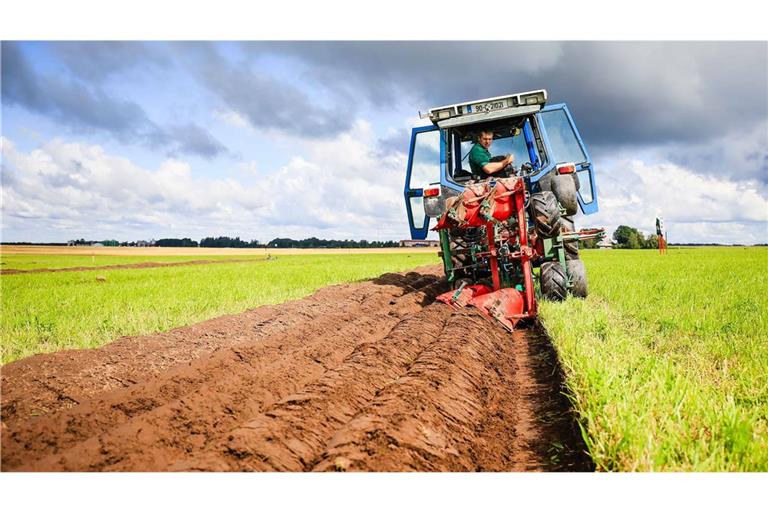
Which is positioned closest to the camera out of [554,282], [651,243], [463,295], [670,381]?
[670,381]

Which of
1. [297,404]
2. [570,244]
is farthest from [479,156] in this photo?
[297,404]

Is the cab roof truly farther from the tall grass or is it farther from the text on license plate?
the tall grass

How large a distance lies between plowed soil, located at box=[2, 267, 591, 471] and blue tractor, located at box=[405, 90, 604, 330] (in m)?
1.12

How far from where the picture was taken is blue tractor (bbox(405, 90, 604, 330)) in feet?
18.9

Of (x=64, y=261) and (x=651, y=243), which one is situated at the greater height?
(x=64, y=261)

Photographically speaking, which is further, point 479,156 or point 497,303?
point 479,156

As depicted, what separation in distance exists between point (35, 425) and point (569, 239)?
6.85m

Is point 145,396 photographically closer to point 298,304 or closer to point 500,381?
point 500,381

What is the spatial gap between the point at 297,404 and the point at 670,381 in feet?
8.34

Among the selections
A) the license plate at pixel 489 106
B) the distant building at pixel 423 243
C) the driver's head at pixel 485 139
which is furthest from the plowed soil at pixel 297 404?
the license plate at pixel 489 106

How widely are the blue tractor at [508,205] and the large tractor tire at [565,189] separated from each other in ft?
0.05

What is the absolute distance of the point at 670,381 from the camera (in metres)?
3.20

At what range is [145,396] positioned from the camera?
3.50 meters

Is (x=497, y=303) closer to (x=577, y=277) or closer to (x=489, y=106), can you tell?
(x=577, y=277)
